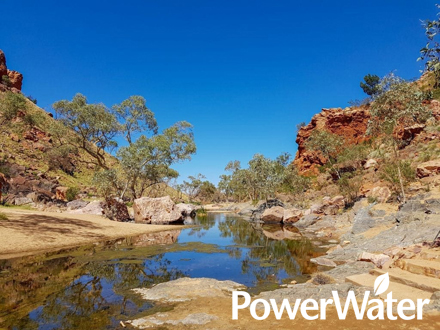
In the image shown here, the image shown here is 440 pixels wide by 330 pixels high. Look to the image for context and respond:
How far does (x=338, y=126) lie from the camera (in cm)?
8688

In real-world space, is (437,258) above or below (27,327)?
above

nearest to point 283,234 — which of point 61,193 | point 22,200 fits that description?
point 22,200

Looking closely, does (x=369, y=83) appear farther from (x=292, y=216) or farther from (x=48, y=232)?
(x=48, y=232)

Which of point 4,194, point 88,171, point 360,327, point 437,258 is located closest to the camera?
point 360,327

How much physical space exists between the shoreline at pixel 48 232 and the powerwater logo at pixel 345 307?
14.2 m

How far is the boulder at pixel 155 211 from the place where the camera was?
36250mm

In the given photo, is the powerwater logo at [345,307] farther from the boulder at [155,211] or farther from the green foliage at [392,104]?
the boulder at [155,211]

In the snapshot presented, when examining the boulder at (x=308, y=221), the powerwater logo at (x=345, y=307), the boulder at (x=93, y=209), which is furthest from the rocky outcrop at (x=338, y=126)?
the powerwater logo at (x=345, y=307)

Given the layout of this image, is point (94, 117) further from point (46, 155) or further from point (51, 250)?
point (46, 155)

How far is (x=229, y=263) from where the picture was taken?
631 inches

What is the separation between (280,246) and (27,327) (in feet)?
58.1

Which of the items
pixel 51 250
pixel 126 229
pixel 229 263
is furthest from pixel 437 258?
pixel 126 229

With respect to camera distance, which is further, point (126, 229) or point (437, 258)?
point (126, 229)

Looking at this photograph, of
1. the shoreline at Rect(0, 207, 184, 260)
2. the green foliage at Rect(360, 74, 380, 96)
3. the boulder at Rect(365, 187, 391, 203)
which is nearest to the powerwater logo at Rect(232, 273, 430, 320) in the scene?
the shoreline at Rect(0, 207, 184, 260)
